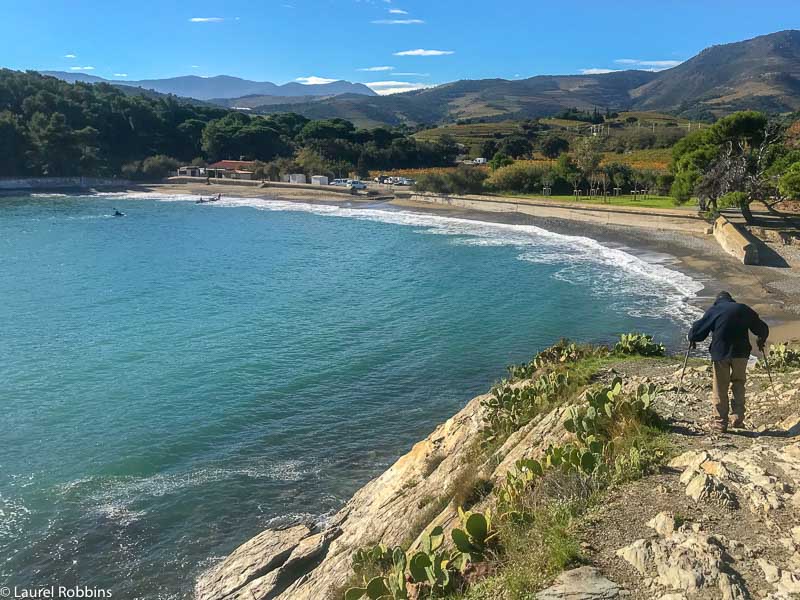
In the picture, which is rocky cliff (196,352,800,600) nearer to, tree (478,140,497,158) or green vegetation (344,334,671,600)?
green vegetation (344,334,671,600)

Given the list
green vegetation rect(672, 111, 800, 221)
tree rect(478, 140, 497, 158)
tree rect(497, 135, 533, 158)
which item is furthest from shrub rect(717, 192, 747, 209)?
tree rect(478, 140, 497, 158)

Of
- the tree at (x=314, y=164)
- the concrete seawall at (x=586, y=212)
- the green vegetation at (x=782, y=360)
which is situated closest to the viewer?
the green vegetation at (x=782, y=360)

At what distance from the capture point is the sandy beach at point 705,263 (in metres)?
21.6

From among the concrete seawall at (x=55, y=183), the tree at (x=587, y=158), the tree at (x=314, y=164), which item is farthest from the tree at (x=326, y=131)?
the tree at (x=587, y=158)

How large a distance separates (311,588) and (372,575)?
5.15ft

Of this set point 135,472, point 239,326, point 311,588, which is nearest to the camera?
point 311,588

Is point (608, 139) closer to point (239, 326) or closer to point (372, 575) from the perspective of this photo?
point (239, 326)

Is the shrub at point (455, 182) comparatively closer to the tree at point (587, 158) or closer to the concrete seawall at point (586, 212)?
the concrete seawall at point (586, 212)

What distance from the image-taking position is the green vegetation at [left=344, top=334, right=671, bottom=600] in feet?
17.1

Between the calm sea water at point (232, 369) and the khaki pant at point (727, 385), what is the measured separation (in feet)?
21.7

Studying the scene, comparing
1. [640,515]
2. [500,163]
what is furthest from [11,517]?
[500,163]

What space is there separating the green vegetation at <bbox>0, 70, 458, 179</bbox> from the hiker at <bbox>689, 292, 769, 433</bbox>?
83542mm

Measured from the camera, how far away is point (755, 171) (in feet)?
121

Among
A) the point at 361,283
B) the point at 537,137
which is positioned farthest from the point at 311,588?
the point at 537,137
